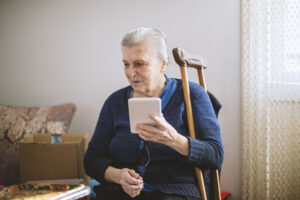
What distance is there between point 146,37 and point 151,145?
448 mm

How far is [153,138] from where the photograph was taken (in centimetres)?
106

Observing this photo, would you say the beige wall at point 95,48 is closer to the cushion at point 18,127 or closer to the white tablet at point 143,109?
the cushion at point 18,127

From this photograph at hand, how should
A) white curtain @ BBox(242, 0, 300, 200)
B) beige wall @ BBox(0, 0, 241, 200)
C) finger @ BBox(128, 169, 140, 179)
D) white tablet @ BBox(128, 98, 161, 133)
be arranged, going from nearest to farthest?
white tablet @ BBox(128, 98, 161, 133) → finger @ BBox(128, 169, 140, 179) → white curtain @ BBox(242, 0, 300, 200) → beige wall @ BBox(0, 0, 241, 200)

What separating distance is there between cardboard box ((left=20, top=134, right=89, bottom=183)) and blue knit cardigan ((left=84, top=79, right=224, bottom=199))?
0.33 metres

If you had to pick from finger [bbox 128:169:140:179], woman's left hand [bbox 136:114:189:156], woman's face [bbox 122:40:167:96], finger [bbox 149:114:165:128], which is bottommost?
finger [bbox 128:169:140:179]

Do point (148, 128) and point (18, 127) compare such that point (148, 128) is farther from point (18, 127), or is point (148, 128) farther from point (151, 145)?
point (18, 127)

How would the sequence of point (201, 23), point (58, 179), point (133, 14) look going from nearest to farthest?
point (58, 179), point (201, 23), point (133, 14)

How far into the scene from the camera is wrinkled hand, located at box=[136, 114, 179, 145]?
1.02 metres

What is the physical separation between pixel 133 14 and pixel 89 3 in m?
0.34

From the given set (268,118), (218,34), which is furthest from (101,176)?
(218,34)

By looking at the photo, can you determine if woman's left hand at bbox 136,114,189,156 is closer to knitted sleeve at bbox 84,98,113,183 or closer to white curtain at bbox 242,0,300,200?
knitted sleeve at bbox 84,98,113,183

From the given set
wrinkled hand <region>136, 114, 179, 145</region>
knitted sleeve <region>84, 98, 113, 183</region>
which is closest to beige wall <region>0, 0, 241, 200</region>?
knitted sleeve <region>84, 98, 113, 183</region>

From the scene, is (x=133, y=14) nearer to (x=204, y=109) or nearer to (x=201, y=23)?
(x=201, y=23)

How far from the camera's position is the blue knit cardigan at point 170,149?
3.83 feet
